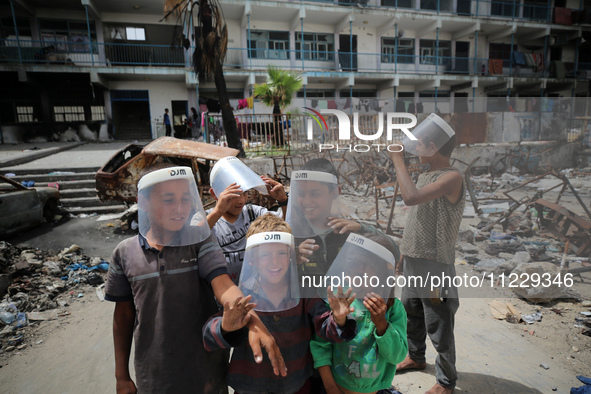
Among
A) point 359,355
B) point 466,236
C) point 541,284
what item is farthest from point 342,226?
point 466,236

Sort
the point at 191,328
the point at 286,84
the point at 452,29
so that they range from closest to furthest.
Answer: the point at 191,328 < the point at 286,84 < the point at 452,29

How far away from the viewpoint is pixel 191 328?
135 cm

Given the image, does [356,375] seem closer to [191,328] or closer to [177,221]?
[191,328]

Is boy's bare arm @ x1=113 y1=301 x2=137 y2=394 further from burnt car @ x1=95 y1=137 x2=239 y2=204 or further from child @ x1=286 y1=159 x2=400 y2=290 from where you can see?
burnt car @ x1=95 y1=137 x2=239 y2=204

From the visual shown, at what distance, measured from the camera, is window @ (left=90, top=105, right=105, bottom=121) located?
15569 millimetres

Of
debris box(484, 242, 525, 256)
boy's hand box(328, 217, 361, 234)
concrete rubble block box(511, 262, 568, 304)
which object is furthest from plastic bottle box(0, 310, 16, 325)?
debris box(484, 242, 525, 256)

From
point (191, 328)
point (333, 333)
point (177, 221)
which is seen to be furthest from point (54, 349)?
point (333, 333)

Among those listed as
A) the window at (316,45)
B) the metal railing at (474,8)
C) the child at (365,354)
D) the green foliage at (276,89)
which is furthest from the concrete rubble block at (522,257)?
the metal railing at (474,8)

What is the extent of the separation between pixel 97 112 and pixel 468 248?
1727 cm

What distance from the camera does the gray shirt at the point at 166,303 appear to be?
1312 mm

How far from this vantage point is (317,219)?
1.39 meters

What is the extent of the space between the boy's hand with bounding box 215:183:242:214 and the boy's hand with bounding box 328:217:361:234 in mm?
423

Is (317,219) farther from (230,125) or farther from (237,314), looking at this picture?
(230,125)

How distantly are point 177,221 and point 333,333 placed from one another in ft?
2.35
